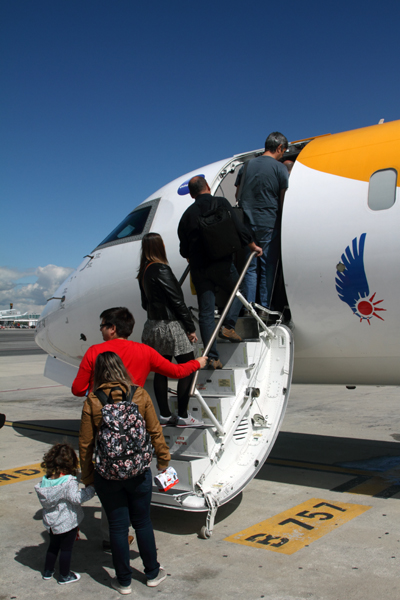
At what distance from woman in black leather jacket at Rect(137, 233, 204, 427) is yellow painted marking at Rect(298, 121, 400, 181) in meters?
1.99

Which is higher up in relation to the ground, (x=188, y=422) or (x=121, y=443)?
(x=121, y=443)

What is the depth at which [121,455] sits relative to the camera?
133 inches

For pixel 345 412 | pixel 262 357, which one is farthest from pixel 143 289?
pixel 345 412

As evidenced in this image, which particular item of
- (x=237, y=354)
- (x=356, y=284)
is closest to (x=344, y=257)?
(x=356, y=284)

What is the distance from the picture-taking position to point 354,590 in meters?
3.53

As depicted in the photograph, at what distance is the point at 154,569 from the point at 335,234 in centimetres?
337

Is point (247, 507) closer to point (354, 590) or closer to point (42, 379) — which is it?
point (354, 590)

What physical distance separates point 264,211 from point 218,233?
39.6 inches

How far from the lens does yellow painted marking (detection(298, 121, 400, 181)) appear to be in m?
5.26

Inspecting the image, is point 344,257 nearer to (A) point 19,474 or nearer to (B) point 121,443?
(B) point 121,443

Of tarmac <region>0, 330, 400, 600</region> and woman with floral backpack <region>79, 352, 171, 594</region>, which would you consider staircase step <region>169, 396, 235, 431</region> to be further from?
woman with floral backpack <region>79, 352, 171, 594</region>

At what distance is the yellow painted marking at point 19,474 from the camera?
6.47 m

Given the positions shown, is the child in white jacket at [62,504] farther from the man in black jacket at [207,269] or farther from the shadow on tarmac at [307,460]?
the man in black jacket at [207,269]

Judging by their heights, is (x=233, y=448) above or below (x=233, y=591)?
above
